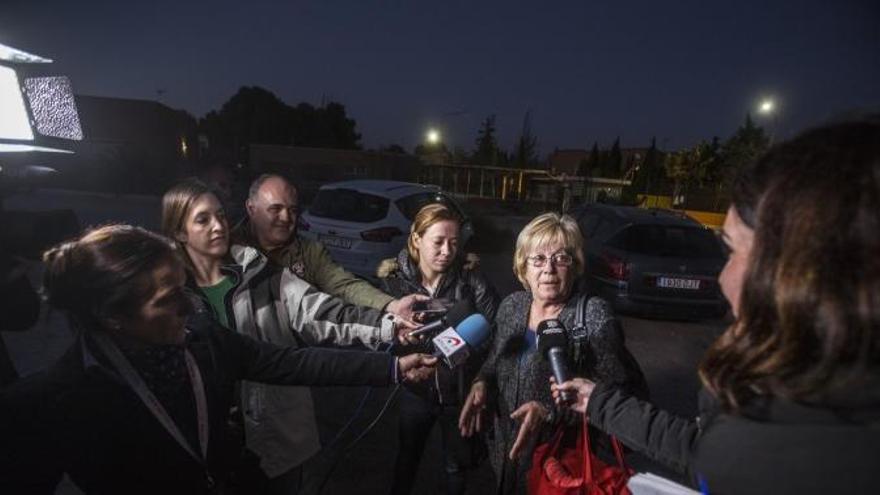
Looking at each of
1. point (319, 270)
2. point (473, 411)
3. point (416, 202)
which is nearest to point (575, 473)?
point (473, 411)

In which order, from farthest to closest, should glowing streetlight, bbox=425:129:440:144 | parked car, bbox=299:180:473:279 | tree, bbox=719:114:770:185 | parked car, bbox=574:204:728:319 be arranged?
glowing streetlight, bbox=425:129:440:144
tree, bbox=719:114:770:185
parked car, bbox=299:180:473:279
parked car, bbox=574:204:728:319

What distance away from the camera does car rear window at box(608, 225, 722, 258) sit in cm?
634

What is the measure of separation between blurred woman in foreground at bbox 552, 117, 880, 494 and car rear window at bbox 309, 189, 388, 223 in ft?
20.3

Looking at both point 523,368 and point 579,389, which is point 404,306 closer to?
point 523,368

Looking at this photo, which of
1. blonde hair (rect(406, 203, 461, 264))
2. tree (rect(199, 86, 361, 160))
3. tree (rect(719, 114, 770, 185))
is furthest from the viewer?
tree (rect(199, 86, 361, 160))

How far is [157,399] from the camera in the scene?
4.51 ft

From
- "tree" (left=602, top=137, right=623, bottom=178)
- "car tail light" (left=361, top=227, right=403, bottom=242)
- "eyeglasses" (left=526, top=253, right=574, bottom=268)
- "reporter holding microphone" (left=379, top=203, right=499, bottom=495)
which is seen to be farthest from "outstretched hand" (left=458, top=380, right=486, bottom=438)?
"tree" (left=602, top=137, right=623, bottom=178)

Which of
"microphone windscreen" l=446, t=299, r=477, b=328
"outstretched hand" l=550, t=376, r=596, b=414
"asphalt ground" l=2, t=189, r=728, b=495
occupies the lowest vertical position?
"asphalt ground" l=2, t=189, r=728, b=495

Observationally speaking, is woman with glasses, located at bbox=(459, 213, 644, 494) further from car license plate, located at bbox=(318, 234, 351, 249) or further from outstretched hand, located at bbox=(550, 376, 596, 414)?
car license plate, located at bbox=(318, 234, 351, 249)

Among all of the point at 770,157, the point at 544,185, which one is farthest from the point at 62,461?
the point at 544,185

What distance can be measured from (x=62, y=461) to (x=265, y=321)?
91 centimetres

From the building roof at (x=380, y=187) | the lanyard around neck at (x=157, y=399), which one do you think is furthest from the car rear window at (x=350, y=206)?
the lanyard around neck at (x=157, y=399)

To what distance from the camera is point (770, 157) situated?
0.91 metres

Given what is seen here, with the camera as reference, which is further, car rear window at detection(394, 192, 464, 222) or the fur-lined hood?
car rear window at detection(394, 192, 464, 222)
